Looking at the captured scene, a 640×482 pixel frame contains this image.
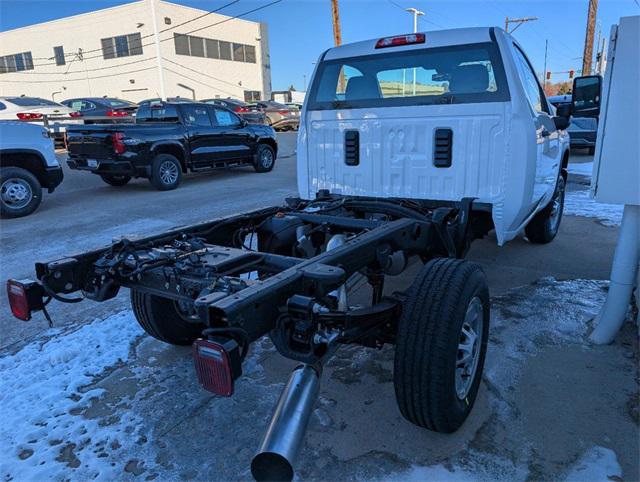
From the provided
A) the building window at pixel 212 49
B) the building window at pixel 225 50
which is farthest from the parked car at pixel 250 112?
the building window at pixel 225 50

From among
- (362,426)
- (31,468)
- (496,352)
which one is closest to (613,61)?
(496,352)

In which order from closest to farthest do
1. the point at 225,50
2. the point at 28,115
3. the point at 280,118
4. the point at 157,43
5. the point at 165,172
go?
the point at 165,172 → the point at 28,115 → the point at 280,118 → the point at 157,43 → the point at 225,50

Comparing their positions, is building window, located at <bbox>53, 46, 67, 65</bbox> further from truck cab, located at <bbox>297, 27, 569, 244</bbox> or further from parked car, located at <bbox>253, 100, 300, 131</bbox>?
truck cab, located at <bbox>297, 27, 569, 244</bbox>

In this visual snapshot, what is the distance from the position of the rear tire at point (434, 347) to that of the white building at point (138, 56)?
36.3 metres

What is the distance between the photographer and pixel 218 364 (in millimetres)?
1737

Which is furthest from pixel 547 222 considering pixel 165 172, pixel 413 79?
pixel 165 172

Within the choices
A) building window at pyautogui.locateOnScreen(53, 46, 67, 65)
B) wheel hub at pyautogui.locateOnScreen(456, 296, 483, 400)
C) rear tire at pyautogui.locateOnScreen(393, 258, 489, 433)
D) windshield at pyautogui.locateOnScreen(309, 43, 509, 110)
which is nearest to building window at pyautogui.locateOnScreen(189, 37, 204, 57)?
building window at pyautogui.locateOnScreen(53, 46, 67, 65)

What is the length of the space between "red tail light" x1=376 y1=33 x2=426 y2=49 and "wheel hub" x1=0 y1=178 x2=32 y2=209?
21.4ft

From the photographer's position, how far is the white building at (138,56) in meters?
35.1

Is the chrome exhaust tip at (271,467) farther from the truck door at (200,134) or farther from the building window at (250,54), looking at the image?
the building window at (250,54)

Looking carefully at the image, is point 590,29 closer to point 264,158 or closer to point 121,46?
point 264,158

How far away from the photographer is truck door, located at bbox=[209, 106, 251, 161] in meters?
12.0

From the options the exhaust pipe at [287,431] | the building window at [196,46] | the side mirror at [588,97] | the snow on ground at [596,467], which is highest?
the building window at [196,46]

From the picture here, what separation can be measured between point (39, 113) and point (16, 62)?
110 ft
